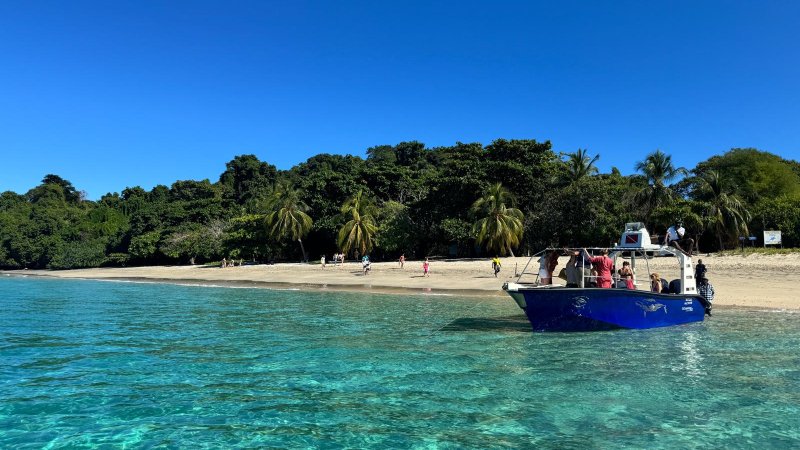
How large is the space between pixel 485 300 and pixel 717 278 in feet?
42.4

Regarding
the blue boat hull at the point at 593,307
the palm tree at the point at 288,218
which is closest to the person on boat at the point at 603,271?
the blue boat hull at the point at 593,307

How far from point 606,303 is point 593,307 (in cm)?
35

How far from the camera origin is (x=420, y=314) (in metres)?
19.5

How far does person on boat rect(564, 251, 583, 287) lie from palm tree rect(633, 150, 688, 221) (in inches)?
1394

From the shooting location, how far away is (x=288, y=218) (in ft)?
173

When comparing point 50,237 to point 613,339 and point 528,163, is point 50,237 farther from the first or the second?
point 613,339

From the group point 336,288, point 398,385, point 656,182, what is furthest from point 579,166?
point 398,385

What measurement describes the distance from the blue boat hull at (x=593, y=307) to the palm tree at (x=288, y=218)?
41324 mm

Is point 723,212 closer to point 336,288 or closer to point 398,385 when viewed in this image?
point 336,288

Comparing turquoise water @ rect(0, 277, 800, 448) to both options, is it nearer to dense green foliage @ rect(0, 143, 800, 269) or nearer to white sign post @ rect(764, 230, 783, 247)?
white sign post @ rect(764, 230, 783, 247)

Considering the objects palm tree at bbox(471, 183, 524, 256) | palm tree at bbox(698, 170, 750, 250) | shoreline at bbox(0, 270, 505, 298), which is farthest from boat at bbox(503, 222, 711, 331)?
palm tree at bbox(698, 170, 750, 250)

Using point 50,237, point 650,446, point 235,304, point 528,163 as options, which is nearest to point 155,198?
point 50,237

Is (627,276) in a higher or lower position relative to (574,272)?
lower

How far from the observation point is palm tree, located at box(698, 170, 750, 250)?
40031 millimetres
